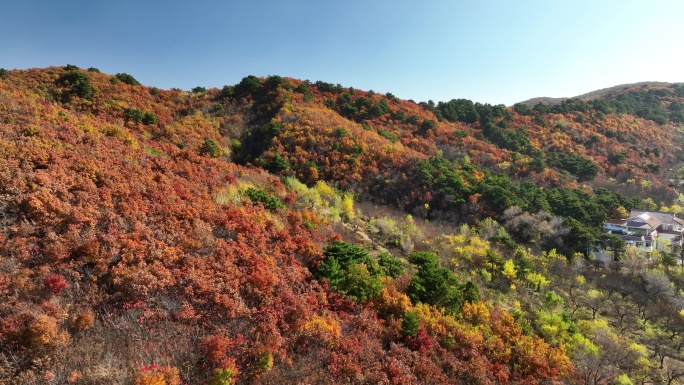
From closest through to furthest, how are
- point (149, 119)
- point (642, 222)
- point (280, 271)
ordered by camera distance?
point (280, 271) → point (642, 222) → point (149, 119)

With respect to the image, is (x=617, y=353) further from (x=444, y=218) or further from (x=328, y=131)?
(x=328, y=131)

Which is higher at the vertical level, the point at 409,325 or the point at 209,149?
the point at 209,149

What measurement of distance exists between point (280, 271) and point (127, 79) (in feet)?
142

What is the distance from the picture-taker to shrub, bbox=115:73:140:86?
42266mm

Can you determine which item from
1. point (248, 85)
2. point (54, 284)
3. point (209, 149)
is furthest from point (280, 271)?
point (248, 85)

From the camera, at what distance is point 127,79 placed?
139 feet

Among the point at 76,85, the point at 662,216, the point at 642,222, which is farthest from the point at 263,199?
the point at 662,216

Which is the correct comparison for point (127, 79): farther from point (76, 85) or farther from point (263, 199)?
point (263, 199)

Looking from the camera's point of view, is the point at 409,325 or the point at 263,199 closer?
the point at 409,325

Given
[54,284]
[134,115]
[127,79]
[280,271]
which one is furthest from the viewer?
[127,79]

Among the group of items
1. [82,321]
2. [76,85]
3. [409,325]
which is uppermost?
[76,85]

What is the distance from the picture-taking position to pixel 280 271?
13625 millimetres

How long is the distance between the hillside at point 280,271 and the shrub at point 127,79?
18.5 ft

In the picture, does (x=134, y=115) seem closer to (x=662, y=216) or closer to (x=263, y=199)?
(x=263, y=199)
